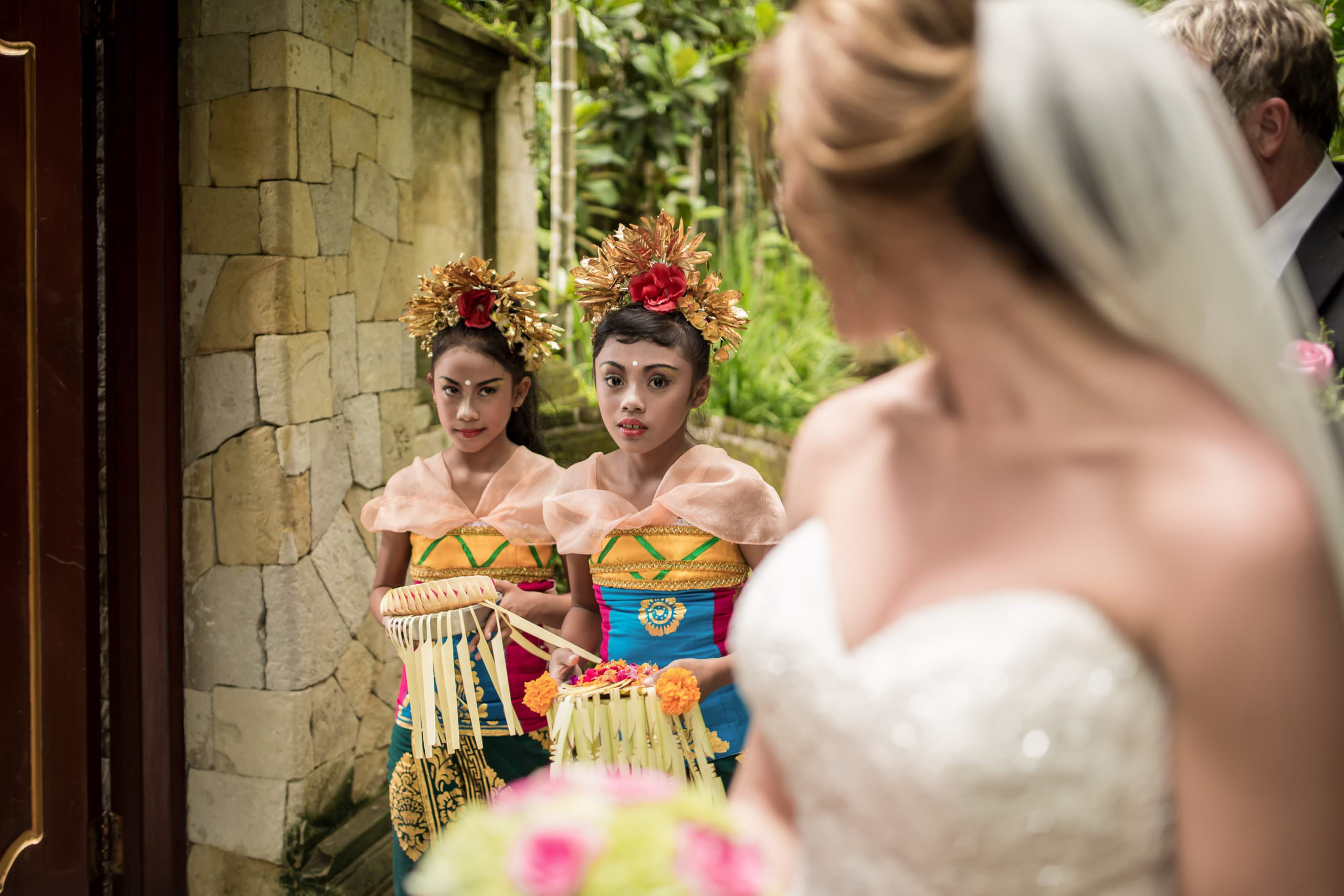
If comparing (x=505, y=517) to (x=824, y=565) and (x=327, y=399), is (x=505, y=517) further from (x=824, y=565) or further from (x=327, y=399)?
(x=824, y=565)

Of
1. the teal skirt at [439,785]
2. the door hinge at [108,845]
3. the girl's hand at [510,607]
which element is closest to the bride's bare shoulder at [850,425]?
the girl's hand at [510,607]

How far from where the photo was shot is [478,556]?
282 centimetres

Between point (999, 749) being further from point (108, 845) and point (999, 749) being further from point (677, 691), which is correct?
point (108, 845)

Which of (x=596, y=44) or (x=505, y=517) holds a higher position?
(x=596, y=44)

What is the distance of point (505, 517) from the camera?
2785 mm

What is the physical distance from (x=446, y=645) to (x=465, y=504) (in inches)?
16.7

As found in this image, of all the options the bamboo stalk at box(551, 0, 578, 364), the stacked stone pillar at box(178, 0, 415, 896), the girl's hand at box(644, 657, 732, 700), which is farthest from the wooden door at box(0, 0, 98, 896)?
the bamboo stalk at box(551, 0, 578, 364)

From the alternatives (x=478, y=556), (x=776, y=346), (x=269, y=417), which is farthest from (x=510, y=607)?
(x=776, y=346)

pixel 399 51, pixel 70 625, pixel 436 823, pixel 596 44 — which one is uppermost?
pixel 596 44

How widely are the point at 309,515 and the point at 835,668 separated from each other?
253 centimetres

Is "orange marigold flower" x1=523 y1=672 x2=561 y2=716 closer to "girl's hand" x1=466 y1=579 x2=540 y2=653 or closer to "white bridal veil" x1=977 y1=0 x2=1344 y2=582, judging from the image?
"girl's hand" x1=466 y1=579 x2=540 y2=653

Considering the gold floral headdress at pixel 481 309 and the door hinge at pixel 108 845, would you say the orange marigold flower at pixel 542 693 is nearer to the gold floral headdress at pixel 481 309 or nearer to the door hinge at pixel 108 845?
the gold floral headdress at pixel 481 309

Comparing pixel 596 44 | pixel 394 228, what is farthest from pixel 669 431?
pixel 596 44

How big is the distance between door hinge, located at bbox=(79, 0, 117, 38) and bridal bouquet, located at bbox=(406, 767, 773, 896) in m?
2.78
